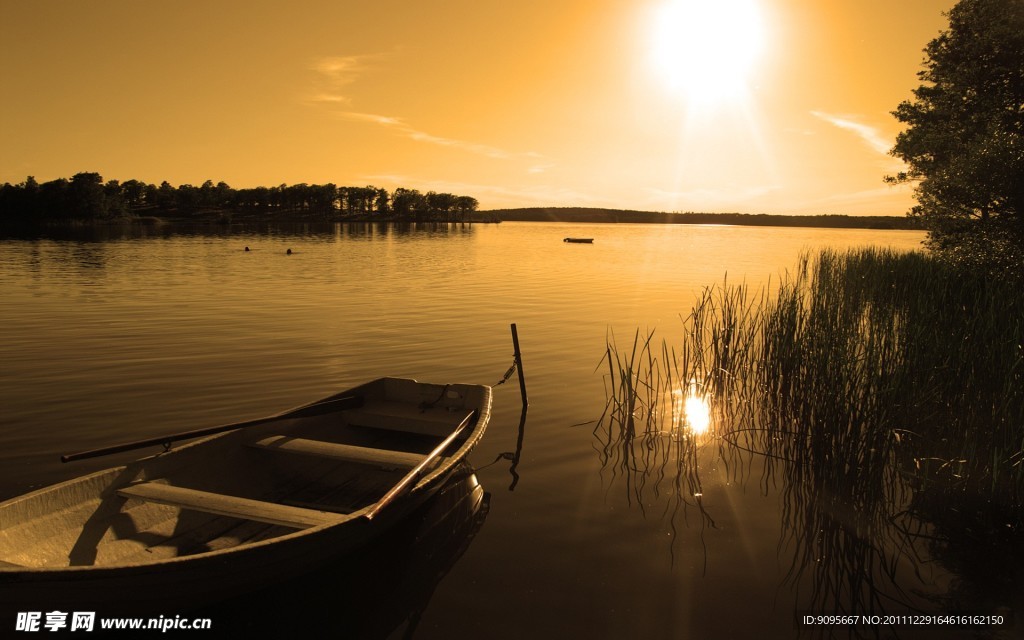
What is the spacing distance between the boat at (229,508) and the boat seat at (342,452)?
0.02m

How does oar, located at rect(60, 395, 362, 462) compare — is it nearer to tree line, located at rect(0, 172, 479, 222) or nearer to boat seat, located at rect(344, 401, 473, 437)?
boat seat, located at rect(344, 401, 473, 437)

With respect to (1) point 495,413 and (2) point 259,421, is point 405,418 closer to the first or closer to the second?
(2) point 259,421

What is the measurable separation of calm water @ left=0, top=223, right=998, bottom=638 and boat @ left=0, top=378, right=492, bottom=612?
815 millimetres

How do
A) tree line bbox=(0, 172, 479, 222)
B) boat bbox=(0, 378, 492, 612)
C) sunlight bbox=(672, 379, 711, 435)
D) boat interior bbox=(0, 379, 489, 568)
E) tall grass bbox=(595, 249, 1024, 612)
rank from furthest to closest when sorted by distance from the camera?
tree line bbox=(0, 172, 479, 222) < sunlight bbox=(672, 379, 711, 435) < tall grass bbox=(595, 249, 1024, 612) < boat interior bbox=(0, 379, 489, 568) < boat bbox=(0, 378, 492, 612)

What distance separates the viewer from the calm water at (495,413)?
516 centimetres

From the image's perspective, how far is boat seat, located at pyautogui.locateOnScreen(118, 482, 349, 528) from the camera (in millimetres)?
4660

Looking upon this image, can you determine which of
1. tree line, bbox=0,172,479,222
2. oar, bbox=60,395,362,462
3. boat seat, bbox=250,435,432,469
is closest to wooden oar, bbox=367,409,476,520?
boat seat, bbox=250,435,432,469

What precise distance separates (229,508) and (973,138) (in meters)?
26.6

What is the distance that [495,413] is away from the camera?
10.3 metres

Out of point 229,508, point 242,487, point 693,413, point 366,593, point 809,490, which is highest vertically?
point 229,508

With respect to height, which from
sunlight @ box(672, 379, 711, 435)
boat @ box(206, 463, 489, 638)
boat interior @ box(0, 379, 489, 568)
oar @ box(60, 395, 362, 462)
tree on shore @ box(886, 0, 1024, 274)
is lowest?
boat @ box(206, 463, 489, 638)

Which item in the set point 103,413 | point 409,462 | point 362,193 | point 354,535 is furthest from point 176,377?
point 362,193

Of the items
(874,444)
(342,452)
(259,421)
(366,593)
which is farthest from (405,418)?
(874,444)

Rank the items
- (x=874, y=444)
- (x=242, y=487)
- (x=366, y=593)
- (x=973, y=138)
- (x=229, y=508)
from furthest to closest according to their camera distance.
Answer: (x=973, y=138) < (x=874, y=444) < (x=242, y=487) < (x=366, y=593) < (x=229, y=508)
